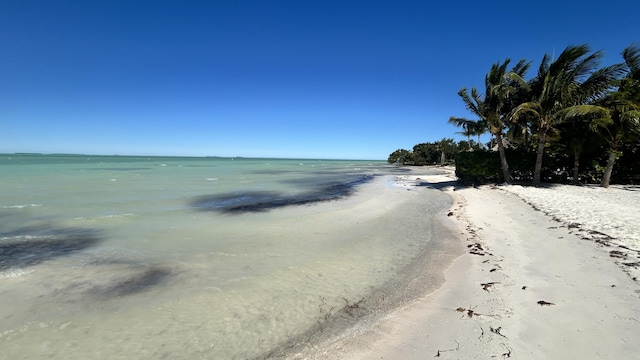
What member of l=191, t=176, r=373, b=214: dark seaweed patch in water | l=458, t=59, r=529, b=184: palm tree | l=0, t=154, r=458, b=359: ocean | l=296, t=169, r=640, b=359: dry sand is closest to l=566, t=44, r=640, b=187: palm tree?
l=458, t=59, r=529, b=184: palm tree

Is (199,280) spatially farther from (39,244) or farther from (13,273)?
(39,244)

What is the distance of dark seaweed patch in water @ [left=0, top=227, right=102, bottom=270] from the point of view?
7.78 meters

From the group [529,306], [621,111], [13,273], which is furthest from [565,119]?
[13,273]

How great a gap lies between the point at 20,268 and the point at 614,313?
1105 cm

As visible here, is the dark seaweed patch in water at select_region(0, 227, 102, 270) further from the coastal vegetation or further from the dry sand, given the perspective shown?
the coastal vegetation

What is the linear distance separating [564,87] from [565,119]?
2.34 m

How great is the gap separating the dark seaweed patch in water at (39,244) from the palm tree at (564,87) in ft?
67.2

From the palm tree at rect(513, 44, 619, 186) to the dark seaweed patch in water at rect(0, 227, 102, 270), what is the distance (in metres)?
20.5

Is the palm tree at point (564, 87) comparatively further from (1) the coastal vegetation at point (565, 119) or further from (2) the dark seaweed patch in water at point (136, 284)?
(2) the dark seaweed patch in water at point (136, 284)

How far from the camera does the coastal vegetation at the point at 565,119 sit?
53.8 ft

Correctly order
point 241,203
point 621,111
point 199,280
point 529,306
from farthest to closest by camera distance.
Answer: point 241,203, point 621,111, point 199,280, point 529,306

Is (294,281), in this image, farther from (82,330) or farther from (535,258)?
(535,258)

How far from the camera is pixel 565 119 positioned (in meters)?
17.1

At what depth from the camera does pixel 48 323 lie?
4.82 m
